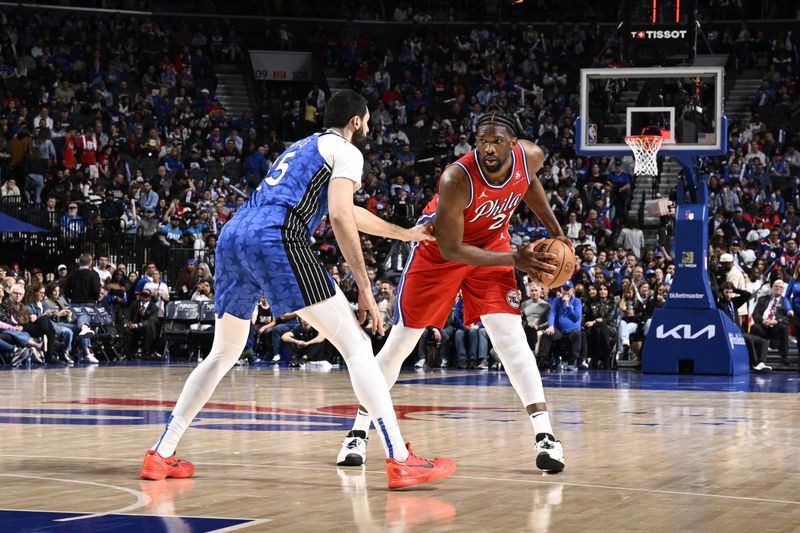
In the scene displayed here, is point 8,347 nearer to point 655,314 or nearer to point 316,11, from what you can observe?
point 655,314

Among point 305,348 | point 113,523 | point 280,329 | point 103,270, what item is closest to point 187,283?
point 103,270

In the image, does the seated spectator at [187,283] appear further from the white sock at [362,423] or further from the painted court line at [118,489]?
the painted court line at [118,489]

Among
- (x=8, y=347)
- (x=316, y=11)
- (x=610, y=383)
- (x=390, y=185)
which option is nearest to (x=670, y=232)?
(x=390, y=185)

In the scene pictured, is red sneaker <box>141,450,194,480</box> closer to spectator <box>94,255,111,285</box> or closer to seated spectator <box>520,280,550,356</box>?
seated spectator <box>520,280,550,356</box>

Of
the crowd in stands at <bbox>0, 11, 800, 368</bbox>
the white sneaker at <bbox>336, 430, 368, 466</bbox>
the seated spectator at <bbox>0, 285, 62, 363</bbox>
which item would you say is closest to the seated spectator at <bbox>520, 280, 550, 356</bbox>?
the crowd in stands at <bbox>0, 11, 800, 368</bbox>

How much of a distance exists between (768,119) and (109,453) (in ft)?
78.6

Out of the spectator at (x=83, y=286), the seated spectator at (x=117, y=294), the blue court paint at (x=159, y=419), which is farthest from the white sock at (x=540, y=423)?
the spectator at (x=83, y=286)

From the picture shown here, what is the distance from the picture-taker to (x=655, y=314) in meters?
16.6

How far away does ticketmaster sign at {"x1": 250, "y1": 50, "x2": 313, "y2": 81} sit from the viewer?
3259 centimetres

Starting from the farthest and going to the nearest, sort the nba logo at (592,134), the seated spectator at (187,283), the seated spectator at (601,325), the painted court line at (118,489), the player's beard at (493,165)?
the seated spectator at (187,283) < the seated spectator at (601,325) < the nba logo at (592,134) < the player's beard at (493,165) < the painted court line at (118,489)

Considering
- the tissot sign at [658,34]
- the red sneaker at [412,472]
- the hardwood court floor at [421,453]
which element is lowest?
the hardwood court floor at [421,453]

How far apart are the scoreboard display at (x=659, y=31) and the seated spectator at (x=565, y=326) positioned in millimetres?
4070

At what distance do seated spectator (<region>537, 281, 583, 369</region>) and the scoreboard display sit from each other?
4.07 meters

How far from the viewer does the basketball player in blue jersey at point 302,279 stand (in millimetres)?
6055
